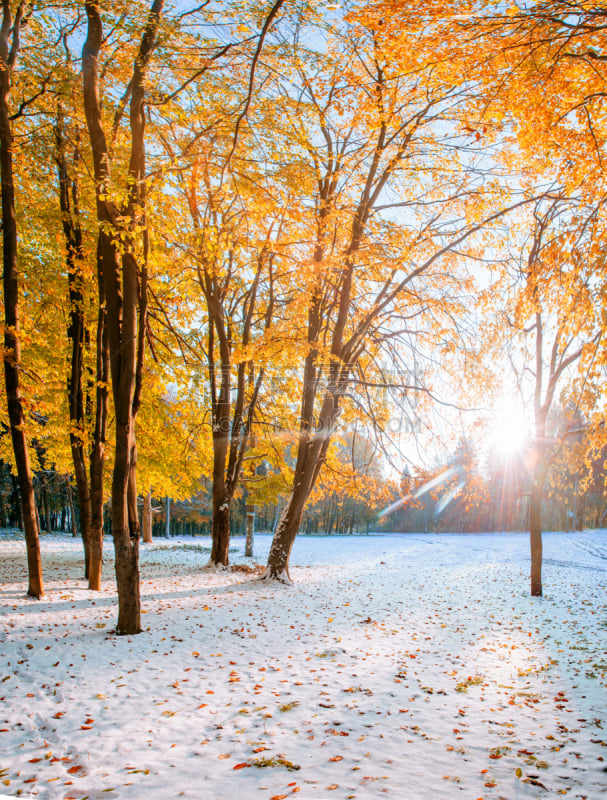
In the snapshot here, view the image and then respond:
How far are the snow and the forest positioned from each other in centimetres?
141

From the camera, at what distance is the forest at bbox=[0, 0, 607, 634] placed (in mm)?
4961

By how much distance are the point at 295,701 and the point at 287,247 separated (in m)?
9.23

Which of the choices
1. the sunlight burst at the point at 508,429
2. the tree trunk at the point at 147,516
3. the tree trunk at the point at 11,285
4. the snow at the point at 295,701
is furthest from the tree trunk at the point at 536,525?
the tree trunk at the point at 147,516

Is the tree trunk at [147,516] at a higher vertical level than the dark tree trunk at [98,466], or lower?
lower

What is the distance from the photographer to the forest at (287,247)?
496cm

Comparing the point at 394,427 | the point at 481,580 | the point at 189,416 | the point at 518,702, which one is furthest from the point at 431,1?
the point at 481,580

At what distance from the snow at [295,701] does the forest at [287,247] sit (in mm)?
1414

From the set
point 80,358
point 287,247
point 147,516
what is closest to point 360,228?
point 287,247

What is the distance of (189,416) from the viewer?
1423cm

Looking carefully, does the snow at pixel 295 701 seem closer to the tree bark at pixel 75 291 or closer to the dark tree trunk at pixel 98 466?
the dark tree trunk at pixel 98 466

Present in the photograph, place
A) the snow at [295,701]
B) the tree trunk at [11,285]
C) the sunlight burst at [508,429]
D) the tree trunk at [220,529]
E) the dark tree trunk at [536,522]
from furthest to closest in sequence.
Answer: the tree trunk at [220,529]
the dark tree trunk at [536,522]
the sunlight burst at [508,429]
the tree trunk at [11,285]
the snow at [295,701]

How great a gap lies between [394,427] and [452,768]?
8.82 metres

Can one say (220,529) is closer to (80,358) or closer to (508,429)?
(80,358)

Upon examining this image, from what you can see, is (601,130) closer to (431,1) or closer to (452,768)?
(431,1)
